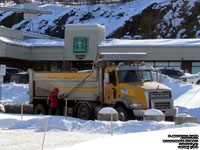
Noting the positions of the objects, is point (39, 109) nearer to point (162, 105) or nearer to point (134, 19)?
point (162, 105)

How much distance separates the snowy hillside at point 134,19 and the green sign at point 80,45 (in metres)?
37.5

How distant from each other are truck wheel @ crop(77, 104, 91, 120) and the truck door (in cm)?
111

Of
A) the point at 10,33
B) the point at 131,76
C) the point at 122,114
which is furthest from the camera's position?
the point at 10,33

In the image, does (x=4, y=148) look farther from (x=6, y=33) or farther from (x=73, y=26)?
(x=6, y=33)

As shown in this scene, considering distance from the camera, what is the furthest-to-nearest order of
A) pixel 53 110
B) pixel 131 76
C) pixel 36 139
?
pixel 53 110 → pixel 131 76 → pixel 36 139

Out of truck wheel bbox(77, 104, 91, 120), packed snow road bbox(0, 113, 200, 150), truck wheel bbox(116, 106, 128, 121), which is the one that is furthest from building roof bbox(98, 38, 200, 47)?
packed snow road bbox(0, 113, 200, 150)

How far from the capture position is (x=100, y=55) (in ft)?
70.7

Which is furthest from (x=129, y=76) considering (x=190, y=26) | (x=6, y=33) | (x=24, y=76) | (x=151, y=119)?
(x=190, y=26)

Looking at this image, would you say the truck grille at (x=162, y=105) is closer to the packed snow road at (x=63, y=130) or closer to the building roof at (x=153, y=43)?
the packed snow road at (x=63, y=130)

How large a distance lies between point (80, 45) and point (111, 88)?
32.7 meters

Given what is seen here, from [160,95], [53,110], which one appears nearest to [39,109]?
[53,110]

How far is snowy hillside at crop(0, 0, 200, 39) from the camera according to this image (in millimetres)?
89875

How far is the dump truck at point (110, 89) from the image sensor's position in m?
20.1

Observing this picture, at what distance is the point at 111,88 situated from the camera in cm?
2098
